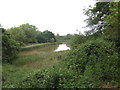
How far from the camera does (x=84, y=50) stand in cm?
629

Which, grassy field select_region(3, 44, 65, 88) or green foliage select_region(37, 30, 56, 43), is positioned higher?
green foliage select_region(37, 30, 56, 43)

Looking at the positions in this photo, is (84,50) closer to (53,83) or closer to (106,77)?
(106,77)

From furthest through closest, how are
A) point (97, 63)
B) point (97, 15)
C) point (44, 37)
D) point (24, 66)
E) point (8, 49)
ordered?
point (44, 37), point (8, 49), point (97, 15), point (24, 66), point (97, 63)

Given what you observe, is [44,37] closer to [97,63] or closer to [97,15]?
[97,15]

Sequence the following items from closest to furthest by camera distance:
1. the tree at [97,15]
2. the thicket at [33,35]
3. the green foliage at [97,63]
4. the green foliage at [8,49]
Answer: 1. the green foliage at [97,63]
2. the tree at [97,15]
3. the green foliage at [8,49]
4. the thicket at [33,35]

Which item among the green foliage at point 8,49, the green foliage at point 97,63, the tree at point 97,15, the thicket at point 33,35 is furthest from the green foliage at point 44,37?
the green foliage at point 97,63

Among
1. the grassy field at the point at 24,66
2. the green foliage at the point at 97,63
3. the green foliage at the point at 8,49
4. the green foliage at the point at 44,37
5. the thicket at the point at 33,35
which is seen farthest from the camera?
the green foliage at the point at 44,37

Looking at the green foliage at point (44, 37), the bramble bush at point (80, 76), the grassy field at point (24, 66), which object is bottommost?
the grassy field at point (24, 66)

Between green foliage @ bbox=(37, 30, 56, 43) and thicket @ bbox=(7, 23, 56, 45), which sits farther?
green foliage @ bbox=(37, 30, 56, 43)

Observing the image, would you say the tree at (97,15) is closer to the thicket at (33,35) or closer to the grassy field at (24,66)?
the grassy field at (24,66)

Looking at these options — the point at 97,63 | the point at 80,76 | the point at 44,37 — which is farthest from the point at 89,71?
the point at 44,37

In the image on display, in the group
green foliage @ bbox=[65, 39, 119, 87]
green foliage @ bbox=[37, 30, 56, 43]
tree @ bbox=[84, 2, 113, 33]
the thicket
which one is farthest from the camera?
green foliage @ bbox=[37, 30, 56, 43]

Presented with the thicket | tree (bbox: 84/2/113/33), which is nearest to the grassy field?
tree (bbox: 84/2/113/33)

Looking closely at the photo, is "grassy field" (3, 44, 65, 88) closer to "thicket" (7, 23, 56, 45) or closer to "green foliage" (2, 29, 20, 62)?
"green foliage" (2, 29, 20, 62)
